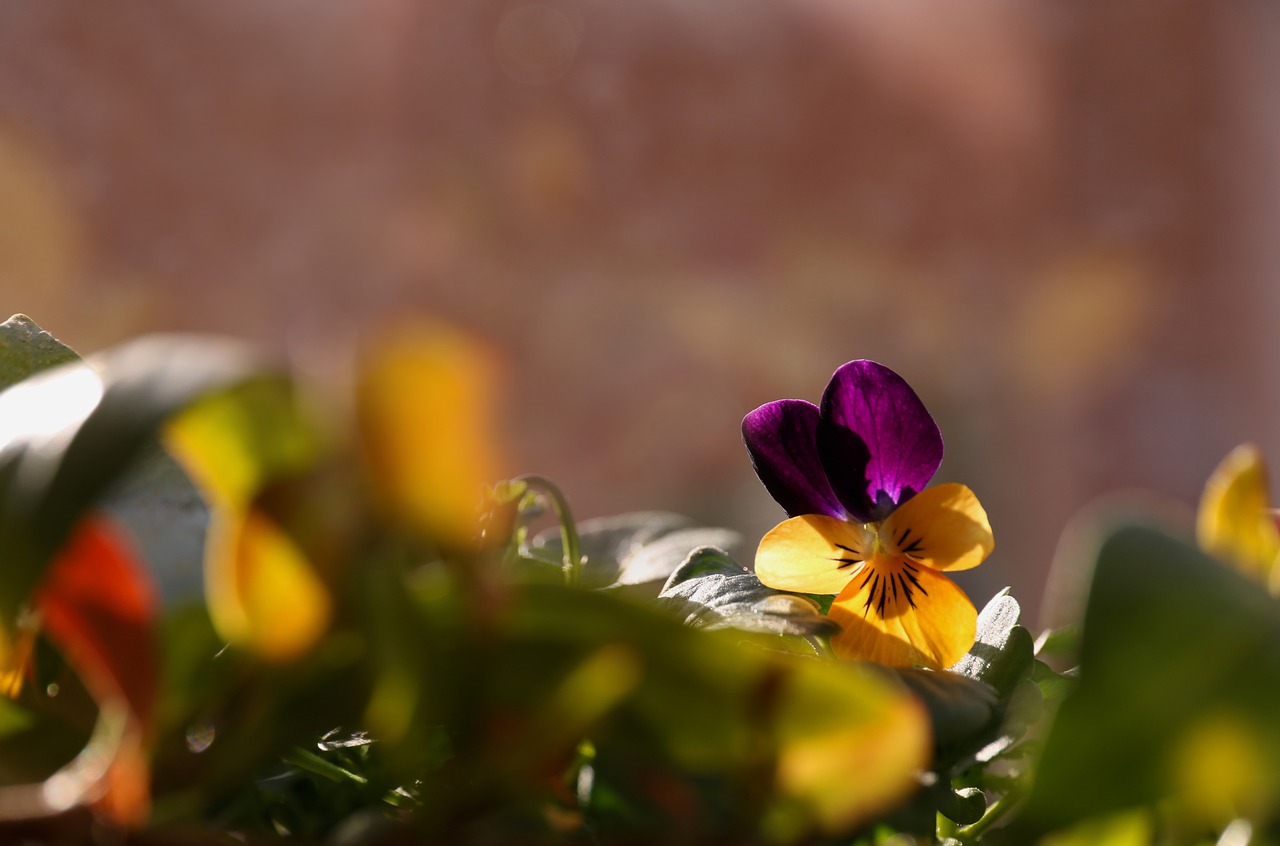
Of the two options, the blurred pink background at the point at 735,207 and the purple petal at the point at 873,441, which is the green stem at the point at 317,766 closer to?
the purple petal at the point at 873,441

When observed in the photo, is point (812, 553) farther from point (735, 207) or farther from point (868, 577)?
point (735, 207)

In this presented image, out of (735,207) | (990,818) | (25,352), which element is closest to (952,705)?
(990,818)

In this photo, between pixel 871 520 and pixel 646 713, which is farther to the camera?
pixel 871 520

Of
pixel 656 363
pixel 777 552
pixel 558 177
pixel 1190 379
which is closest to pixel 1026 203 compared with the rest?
pixel 1190 379

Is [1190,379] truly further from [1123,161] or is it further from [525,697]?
[525,697]

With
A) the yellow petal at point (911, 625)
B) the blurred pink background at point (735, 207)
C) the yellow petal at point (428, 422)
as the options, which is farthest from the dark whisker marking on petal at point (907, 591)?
the blurred pink background at point (735, 207)

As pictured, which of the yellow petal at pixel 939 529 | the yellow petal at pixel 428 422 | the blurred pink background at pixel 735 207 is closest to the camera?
the yellow petal at pixel 428 422
